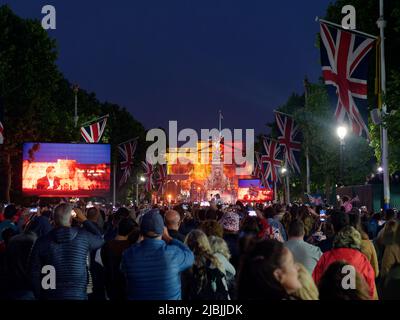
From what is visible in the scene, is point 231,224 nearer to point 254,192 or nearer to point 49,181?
point 49,181

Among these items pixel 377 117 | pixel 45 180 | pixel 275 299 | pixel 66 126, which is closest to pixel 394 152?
pixel 377 117

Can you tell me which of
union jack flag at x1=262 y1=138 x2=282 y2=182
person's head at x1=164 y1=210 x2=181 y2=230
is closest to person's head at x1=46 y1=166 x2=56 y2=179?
union jack flag at x1=262 y1=138 x2=282 y2=182

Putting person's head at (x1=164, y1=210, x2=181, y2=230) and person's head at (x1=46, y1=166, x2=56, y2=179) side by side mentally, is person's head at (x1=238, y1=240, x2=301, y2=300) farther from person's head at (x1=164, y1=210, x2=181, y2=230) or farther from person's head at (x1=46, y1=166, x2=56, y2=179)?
person's head at (x1=46, y1=166, x2=56, y2=179)

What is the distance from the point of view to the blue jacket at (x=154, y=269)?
710cm

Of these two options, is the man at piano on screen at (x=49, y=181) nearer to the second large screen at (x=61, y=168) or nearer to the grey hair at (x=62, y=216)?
the second large screen at (x=61, y=168)

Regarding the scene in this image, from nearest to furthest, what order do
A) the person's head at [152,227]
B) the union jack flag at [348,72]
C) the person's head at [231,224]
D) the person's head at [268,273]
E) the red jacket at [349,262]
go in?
the person's head at [268,273]
the person's head at [152,227]
the red jacket at [349,262]
the person's head at [231,224]
the union jack flag at [348,72]

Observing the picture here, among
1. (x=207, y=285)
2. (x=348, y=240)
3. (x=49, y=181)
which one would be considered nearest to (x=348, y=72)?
(x=348, y=240)

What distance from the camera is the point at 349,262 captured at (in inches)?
313

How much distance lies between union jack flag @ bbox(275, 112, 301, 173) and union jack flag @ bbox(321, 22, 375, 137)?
17934 mm

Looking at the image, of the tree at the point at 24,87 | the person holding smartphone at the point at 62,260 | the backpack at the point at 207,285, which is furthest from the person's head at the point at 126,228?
the tree at the point at 24,87

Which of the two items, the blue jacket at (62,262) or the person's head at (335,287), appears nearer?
the person's head at (335,287)

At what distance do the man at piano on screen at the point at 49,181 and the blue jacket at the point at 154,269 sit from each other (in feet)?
113

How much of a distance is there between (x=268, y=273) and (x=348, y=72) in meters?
18.8

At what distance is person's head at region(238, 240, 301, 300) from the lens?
5.03 m
